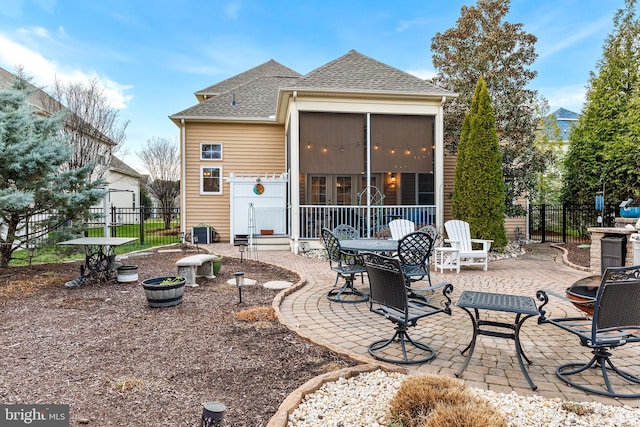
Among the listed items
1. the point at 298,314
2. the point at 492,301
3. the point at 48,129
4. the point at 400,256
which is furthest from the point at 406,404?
the point at 48,129

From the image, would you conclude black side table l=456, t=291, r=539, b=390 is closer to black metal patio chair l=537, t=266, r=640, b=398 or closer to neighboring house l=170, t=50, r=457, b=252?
black metal patio chair l=537, t=266, r=640, b=398

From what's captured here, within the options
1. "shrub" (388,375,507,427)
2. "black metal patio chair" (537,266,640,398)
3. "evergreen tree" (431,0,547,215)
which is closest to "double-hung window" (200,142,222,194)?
"evergreen tree" (431,0,547,215)

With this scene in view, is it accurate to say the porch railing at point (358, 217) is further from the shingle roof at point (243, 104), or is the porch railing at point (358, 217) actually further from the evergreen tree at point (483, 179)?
the shingle roof at point (243, 104)

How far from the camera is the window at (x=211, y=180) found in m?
12.7

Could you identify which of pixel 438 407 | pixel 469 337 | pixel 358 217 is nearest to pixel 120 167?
pixel 358 217

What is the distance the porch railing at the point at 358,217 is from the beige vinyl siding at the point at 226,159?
12.1ft

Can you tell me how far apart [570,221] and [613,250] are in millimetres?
7471

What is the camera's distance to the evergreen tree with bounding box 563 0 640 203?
35.9ft

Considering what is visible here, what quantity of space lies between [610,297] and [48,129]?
940cm

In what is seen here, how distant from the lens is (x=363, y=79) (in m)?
10.1

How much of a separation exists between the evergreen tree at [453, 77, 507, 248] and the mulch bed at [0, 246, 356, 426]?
637cm

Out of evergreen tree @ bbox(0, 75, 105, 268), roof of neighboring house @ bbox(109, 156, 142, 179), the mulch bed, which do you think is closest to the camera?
the mulch bed

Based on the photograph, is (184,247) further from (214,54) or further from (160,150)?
(160,150)

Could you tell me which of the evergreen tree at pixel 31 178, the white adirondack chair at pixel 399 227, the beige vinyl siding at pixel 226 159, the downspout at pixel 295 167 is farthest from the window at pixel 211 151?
the white adirondack chair at pixel 399 227
